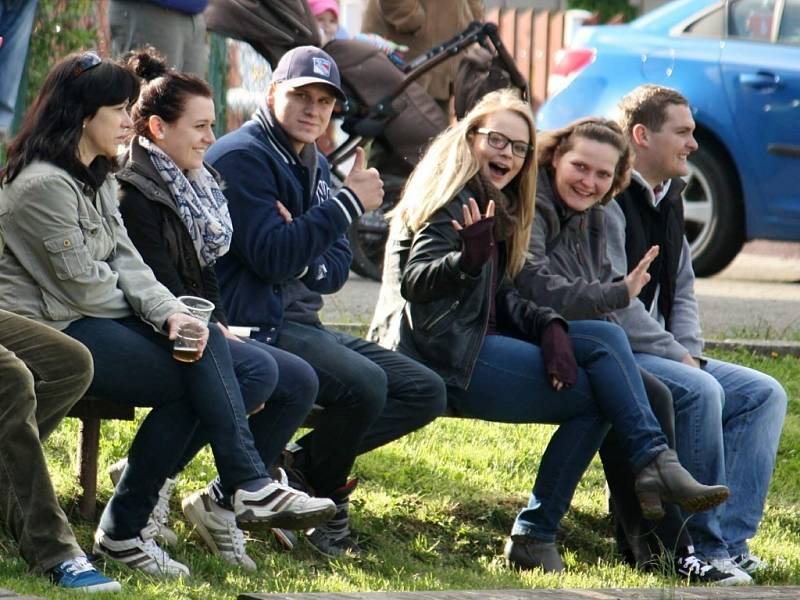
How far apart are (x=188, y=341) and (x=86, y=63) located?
2.80 ft

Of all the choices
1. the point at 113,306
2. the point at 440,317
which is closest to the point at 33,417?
the point at 113,306

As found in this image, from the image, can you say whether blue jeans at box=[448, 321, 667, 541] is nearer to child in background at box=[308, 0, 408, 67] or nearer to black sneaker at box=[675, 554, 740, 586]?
black sneaker at box=[675, 554, 740, 586]

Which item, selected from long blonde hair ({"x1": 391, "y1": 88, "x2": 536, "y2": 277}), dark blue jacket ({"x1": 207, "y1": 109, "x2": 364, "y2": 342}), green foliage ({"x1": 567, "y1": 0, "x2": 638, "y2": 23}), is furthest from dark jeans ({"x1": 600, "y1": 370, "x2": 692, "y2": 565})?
green foliage ({"x1": 567, "y1": 0, "x2": 638, "y2": 23})

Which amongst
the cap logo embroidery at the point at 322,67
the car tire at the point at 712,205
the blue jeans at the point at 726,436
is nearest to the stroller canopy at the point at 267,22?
the car tire at the point at 712,205

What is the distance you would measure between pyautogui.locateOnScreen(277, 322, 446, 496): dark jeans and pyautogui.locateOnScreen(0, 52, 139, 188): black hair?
914 mm

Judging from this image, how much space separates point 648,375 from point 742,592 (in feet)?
3.33

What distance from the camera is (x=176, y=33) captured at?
8.06 m

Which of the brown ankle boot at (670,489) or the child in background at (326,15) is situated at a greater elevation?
the child in background at (326,15)

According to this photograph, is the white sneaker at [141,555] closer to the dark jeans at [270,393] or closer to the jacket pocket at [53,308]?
the dark jeans at [270,393]

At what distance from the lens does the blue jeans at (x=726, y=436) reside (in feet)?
19.9

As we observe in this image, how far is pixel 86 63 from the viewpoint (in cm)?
512

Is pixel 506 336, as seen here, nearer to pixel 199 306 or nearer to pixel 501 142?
pixel 501 142

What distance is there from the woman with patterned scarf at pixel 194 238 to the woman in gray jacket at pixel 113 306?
0.14 m

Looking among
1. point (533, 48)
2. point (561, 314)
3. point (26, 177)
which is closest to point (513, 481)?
point (561, 314)
